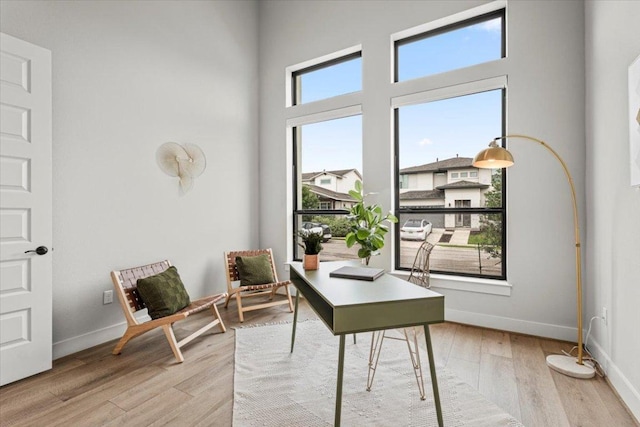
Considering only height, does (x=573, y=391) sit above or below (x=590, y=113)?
below

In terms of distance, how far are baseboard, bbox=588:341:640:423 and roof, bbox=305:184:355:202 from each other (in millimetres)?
2655

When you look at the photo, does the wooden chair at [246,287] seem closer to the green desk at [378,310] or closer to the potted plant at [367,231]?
the potted plant at [367,231]

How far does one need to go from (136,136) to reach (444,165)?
316cm

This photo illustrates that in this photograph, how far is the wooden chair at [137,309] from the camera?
2.63 meters

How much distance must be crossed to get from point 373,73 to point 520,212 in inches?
84.1

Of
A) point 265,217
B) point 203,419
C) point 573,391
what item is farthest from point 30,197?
point 573,391

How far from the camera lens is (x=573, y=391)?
6.98ft

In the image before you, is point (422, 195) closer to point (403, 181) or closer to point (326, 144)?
point (403, 181)

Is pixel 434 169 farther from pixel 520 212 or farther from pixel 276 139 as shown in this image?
pixel 276 139

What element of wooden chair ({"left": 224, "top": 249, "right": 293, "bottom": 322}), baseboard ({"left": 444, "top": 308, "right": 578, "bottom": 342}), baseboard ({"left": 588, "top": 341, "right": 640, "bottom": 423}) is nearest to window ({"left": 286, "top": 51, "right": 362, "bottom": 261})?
wooden chair ({"left": 224, "top": 249, "right": 293, "bottom": 322})

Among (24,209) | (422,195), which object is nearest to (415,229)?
(422,195)

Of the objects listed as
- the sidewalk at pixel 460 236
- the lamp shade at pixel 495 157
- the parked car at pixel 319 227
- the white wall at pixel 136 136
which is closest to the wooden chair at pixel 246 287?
the white wall at pixel 136 136

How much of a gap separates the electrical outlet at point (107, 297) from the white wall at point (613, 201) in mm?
3874

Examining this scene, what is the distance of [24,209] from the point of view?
93.0 inches
